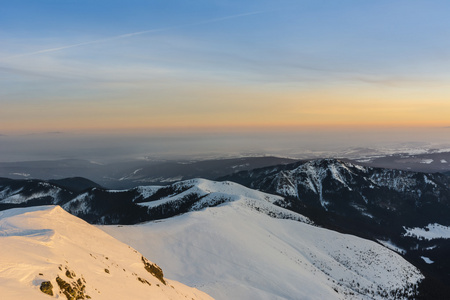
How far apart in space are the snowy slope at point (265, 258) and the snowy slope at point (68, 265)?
40.1ft

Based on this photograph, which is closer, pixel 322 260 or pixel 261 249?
pixel 261 249

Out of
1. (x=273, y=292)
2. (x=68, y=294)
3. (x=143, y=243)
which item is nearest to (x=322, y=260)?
(x=273, y=292)

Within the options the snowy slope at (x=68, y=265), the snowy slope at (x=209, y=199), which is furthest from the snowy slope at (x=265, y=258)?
the snowy slope at (x=209, y=199)

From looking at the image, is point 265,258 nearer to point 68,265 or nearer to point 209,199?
point 68,265

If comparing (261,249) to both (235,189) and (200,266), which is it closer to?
(200,266)

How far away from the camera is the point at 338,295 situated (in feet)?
147

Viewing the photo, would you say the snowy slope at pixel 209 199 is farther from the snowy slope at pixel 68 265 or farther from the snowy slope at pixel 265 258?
the snowy slope at pixel 68 265

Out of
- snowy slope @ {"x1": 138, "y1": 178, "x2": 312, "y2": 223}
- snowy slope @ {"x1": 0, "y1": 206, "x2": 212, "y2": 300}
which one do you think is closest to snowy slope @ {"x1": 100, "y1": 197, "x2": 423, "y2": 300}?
snowy slope @ {"x1": 0, "y1": 206, "x2": 212, "y2": 300}

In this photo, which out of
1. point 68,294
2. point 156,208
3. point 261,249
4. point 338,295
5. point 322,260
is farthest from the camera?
point 156,208

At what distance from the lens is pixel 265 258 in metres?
49.2

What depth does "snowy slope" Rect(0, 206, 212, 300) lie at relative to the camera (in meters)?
14.7

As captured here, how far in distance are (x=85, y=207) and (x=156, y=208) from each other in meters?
77.2

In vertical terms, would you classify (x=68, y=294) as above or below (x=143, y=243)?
above

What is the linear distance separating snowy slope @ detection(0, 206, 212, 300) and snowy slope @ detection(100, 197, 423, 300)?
12214mm
